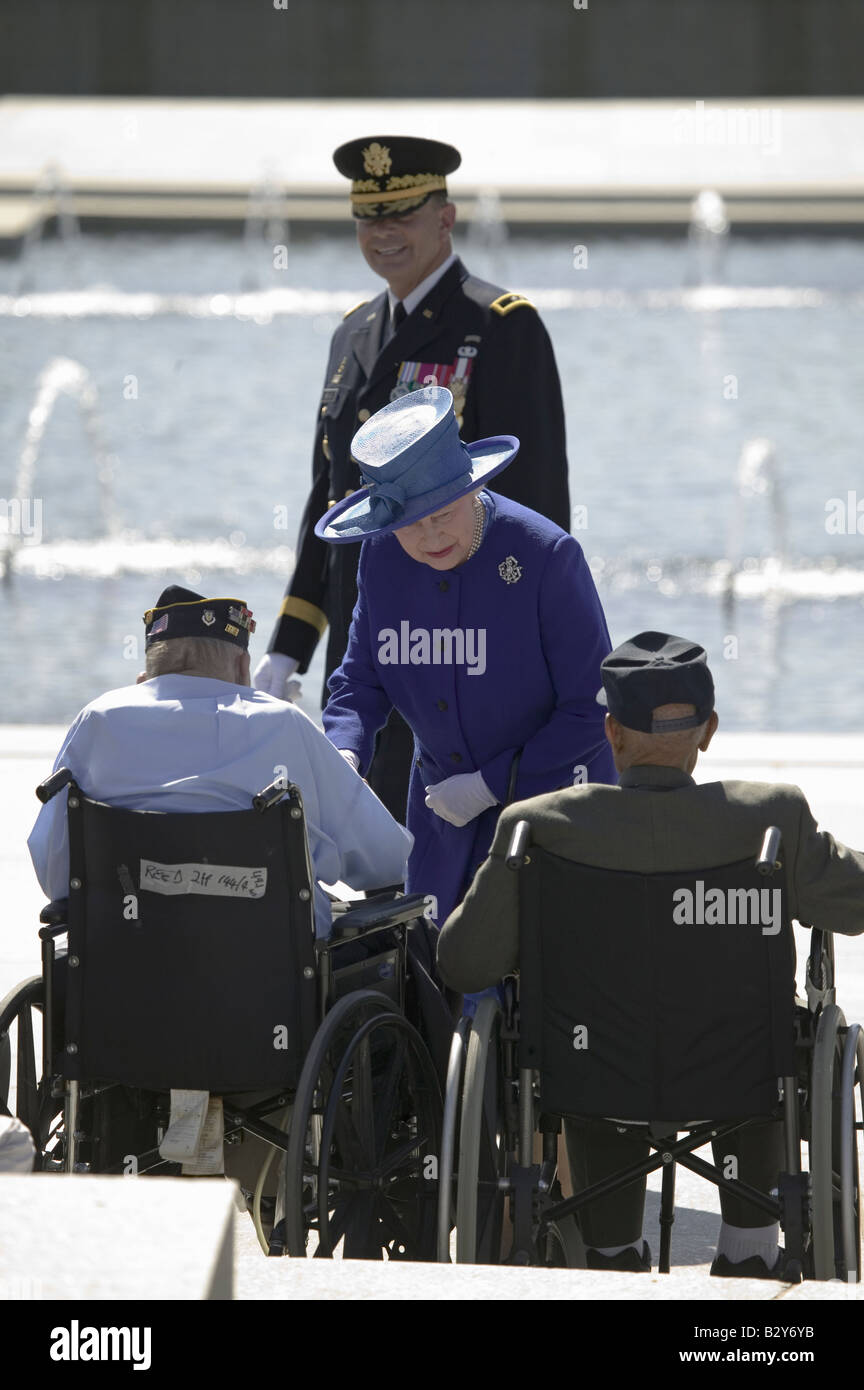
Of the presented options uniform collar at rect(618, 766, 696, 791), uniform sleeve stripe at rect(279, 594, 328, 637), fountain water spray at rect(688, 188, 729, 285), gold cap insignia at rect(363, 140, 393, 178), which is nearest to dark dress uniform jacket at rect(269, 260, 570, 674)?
uniform sleeve stripe at rect(279, 594, 328, 637)

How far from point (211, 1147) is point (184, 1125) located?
54mm

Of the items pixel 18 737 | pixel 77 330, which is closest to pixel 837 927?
pixel 18 737

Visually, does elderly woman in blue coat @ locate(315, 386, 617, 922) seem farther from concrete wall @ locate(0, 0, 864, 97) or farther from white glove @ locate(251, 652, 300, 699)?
concrete wall @ locate(0, 0, 864, 97)

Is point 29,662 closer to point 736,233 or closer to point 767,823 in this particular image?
point 767,823

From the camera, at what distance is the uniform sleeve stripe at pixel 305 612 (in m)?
4.51

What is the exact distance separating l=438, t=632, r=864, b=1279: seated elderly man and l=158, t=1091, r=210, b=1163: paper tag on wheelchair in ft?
1.32

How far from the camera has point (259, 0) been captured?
104 feet

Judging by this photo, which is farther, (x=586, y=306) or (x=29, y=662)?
(x=586, y=306)

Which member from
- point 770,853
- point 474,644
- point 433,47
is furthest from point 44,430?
point 433,47

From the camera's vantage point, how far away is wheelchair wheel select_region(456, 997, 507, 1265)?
291 cm

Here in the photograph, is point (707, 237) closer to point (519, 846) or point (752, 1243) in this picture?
point (752, 1243)

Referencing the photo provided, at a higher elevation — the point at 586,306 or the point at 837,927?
the point at 586,306

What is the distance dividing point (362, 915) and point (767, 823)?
2.16 feet

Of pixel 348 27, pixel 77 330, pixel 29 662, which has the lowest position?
pixel 29 662
